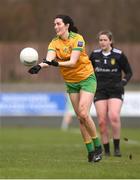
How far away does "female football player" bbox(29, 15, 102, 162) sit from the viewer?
1243cm

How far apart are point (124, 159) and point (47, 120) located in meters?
16.3

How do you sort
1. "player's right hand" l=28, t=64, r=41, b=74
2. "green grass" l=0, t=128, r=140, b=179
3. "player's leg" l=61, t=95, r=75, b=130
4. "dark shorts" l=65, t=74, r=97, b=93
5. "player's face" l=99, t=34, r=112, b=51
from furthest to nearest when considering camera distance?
"player's leg" l=61, t=95, r=75, b=130
"player's face" l=99, t=34, r=112, b=51
"dark shorts" l=65, t=74, r=97, b=93
"player's right hand" l=28, t=64, r=41, b=74
"green grass" l=0, t=128, r=140, b=179

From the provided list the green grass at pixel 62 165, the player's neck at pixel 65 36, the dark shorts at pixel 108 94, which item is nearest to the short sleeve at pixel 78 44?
the player's neck at pixel 65 36

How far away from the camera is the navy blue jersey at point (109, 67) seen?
14.8 metres

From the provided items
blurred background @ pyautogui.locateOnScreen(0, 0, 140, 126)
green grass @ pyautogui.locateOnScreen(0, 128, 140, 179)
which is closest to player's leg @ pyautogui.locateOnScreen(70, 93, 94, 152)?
green grass @ pyautogui.locateOnScreen(0, 128, 140, 179)

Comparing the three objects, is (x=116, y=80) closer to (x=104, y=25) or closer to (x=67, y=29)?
(x=67, y=29)

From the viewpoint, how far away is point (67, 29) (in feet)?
41.2

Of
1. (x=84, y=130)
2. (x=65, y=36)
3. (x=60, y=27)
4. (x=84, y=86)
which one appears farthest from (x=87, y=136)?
(x=60, y=27)

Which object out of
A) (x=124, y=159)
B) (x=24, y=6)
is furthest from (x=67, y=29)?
(x=24, y=6)

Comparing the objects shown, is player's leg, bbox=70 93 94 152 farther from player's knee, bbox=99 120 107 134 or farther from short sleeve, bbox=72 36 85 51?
player's knee, bbox=99 120 107 134

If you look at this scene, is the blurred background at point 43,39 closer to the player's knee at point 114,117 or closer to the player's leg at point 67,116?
the player's leg at point 67,116

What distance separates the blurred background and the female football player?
16.4 meters

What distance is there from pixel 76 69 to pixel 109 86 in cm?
227

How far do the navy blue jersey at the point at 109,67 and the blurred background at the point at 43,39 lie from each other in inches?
563
